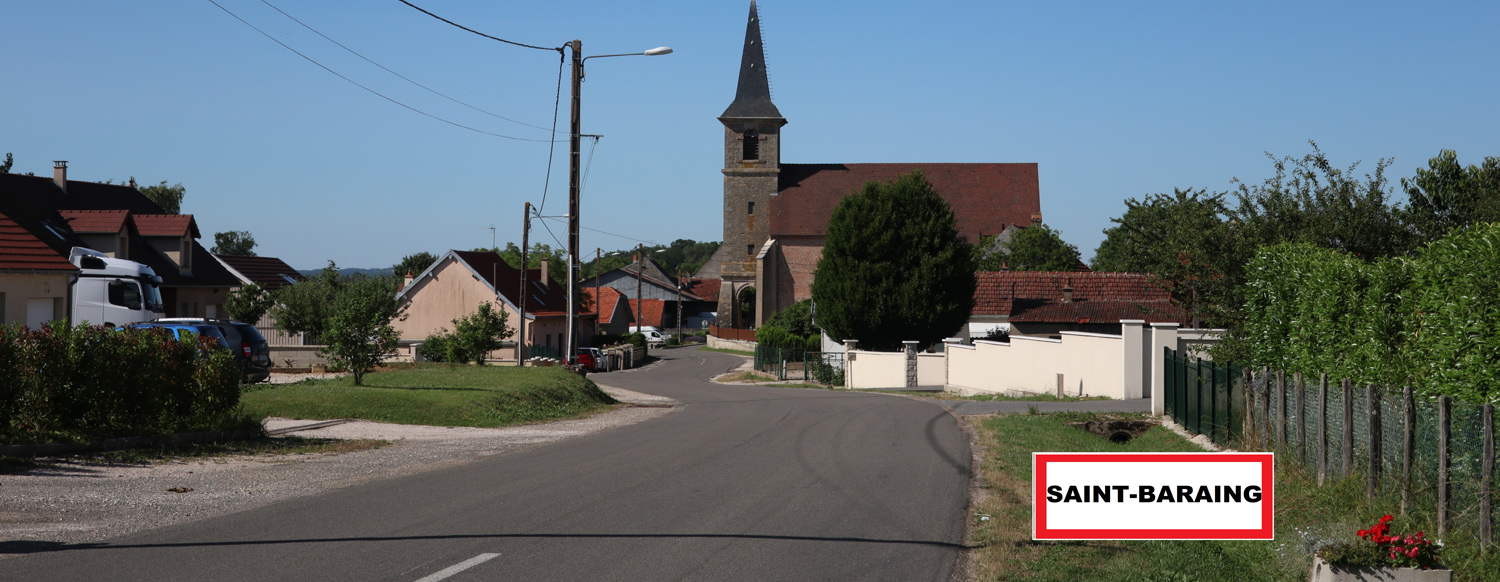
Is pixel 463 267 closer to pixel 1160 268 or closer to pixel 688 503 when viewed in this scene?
pixel 1160 268

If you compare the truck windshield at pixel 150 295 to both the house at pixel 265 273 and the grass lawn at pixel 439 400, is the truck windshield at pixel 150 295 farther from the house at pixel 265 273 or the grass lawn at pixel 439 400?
the house at pixel 265 273

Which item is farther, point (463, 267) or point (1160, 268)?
point (463, 267)

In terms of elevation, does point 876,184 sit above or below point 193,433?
above

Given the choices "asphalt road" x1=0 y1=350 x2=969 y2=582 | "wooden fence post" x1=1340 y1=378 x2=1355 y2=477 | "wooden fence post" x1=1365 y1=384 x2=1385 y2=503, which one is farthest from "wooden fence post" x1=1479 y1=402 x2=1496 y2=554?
"asphalt road" x1=0 y1=350 x2=969 y2=582

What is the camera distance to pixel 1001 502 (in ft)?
35.0

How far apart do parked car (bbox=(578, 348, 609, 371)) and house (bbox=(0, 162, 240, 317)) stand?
17.0m

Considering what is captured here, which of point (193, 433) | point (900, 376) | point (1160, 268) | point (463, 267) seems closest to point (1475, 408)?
point (193, 433)

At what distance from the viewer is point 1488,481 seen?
761cm

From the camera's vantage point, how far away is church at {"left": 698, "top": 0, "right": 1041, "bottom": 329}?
269 ft

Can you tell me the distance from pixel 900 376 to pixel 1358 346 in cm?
2897

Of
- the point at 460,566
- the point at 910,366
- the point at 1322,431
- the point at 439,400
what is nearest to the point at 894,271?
the point at 910,366

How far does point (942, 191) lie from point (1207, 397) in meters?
69.0

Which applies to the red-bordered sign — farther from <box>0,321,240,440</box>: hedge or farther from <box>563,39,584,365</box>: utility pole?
<box>563,39,584,365</box>: utility pole

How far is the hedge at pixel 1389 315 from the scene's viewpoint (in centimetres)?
862
